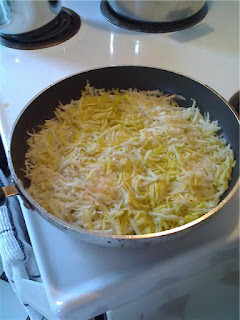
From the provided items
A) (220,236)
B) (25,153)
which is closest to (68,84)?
(25,153)

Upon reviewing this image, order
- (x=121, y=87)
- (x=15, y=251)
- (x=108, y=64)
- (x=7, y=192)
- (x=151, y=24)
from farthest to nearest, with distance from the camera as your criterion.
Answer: (x=151, y=24) < (x=108, y=64) < (x=121, y=87) < (x=15, y=251) < (x=7, y=192)

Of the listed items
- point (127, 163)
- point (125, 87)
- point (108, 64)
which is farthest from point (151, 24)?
point (127, 163)

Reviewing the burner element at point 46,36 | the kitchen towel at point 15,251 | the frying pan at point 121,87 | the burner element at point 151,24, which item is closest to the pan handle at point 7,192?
the frying pan at point 121,87

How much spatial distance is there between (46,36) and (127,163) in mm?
512

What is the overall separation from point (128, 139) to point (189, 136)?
0.36 ft

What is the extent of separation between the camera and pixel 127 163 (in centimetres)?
54

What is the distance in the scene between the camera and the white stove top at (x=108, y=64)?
0.44 metres

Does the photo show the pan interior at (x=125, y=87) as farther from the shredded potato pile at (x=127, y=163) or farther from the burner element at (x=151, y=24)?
the burner element at (x=151, y=24)

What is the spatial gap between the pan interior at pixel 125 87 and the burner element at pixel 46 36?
27 cm

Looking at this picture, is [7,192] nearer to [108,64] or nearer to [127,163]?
[127,163]

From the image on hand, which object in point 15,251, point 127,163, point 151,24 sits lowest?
point 15,251

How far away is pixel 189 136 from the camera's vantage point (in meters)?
0.59

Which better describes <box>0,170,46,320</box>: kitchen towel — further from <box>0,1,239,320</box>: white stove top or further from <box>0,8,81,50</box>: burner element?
<box>0,8,81,50</box>: burner element

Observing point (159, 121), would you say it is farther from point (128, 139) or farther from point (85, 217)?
point (85, 217)
